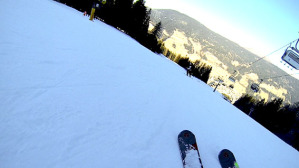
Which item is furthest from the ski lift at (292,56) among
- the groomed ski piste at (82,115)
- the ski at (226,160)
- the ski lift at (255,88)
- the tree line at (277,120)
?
the tree line at (277,120)

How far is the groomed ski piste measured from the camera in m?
2.41

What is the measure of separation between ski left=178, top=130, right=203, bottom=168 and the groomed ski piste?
0.16 meters

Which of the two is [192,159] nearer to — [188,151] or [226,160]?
[188,151]

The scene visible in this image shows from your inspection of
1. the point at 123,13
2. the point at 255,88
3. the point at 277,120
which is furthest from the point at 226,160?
the point at 277,120

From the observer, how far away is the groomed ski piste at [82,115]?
2410 millimetres

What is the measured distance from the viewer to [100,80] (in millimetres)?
4852

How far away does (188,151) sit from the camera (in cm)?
348

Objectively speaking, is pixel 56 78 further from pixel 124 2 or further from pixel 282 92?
pixel 282 92

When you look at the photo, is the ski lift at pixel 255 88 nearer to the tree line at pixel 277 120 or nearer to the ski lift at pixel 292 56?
the ski lift at pixel 292 56

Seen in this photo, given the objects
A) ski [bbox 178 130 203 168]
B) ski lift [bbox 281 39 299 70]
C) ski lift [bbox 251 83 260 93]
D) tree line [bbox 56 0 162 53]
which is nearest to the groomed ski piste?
ski [bbox 178 130 203 168]

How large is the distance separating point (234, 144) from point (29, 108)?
5916mm

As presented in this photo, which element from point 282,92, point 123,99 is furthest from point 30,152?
point 282,92

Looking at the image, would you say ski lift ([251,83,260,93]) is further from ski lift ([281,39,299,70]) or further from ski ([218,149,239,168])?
ski ([218,149,239,168])

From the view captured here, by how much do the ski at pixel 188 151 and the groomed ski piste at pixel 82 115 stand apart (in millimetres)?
156
